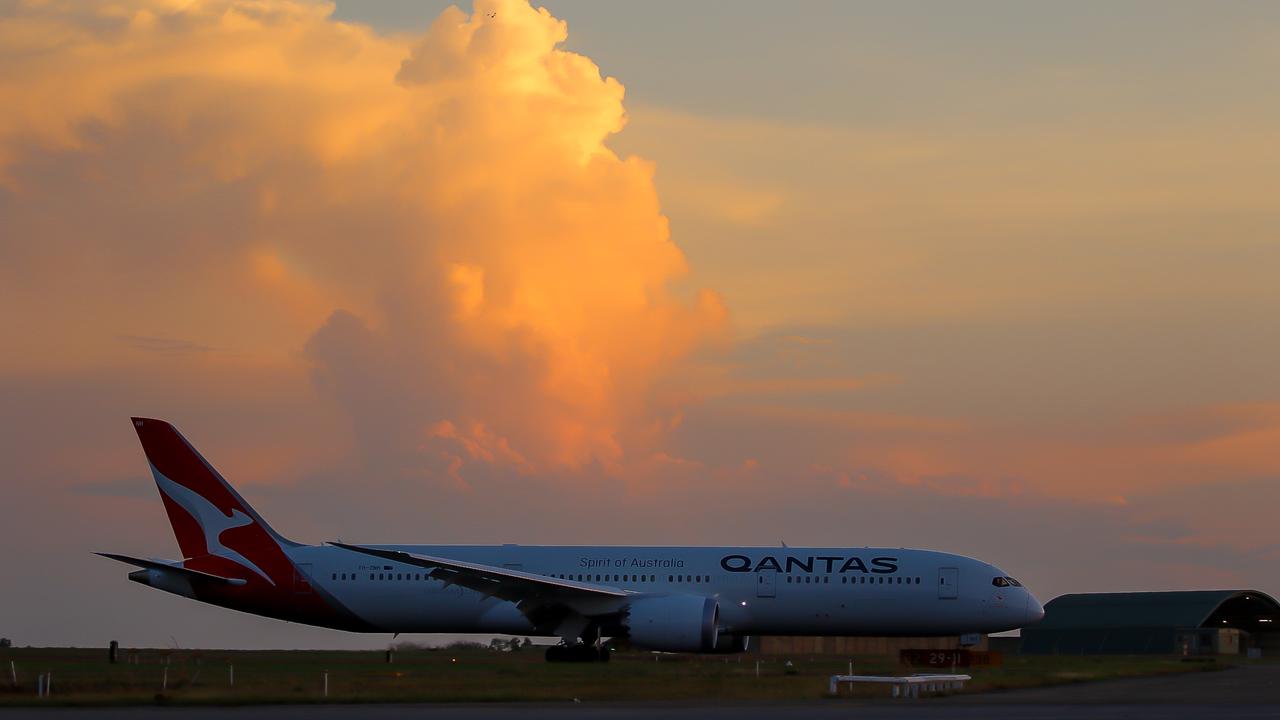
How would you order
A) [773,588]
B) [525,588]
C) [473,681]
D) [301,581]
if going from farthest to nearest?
[301,581], [773,588], [525,588], [473,681]

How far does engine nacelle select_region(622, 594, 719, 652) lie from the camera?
41969 millimetres

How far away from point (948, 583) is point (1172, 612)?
43.2 metres

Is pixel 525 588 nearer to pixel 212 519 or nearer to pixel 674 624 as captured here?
pixel 674 624

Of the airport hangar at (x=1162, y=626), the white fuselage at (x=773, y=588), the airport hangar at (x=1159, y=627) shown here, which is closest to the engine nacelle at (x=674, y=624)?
the white fuselage at (x=773, y=588)

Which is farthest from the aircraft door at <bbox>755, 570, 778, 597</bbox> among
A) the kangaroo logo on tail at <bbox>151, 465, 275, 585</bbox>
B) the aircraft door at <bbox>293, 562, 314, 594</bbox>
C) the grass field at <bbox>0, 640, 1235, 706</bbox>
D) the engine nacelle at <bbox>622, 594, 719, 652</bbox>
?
the kangaroo logo on tail at <bbox>151, 465, 275, 585</bbox>

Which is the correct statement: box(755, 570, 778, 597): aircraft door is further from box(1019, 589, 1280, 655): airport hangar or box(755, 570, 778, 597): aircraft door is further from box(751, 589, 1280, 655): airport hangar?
box(1019, 589, 1280, 655): airport hangar

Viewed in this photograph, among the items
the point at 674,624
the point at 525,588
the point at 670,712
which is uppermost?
the point at 525,588

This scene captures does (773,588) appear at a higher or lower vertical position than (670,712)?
higher

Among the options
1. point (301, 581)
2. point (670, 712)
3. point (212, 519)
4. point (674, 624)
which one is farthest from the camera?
point (212, 519)

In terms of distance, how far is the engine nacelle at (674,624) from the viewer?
41969mm

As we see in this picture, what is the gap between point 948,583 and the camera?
46.4 meters

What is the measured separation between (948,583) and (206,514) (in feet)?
76.1

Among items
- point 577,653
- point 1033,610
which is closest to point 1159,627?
point 1033,610

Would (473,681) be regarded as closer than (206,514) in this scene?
Yes
